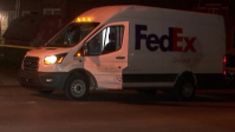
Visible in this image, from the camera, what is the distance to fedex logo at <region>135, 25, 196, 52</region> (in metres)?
17.9

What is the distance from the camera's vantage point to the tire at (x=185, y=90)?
1917 cm

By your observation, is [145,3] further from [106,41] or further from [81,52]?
[81,52]

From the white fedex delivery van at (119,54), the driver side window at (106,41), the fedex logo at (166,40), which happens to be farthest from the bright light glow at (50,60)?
the fedex logo at (166,40)

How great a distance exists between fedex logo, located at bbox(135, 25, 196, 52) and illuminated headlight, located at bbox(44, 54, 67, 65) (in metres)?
2.14

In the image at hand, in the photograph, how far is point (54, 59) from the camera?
17.0 meters

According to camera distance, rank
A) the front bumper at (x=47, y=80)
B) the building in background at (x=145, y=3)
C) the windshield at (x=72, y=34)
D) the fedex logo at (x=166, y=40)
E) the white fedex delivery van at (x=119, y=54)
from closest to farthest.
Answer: the front bumper at (x=47, y=80) → the white fedex delivery van at (x=119, y=54) → the windshield at (x=72, y=34) → the fedex logo at (x=166, y=40) → the building in background at (x=145, y=3)

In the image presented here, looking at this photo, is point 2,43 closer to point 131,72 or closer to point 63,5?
point 63,5

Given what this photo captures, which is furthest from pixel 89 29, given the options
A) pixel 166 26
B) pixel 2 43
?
pixel 2 43

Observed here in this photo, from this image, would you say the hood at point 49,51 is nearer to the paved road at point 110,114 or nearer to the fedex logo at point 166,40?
the paved road at point 110,114

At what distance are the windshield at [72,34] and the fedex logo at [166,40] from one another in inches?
49.6

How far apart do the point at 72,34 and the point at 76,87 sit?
5.10 feet

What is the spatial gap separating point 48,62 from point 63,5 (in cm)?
1773

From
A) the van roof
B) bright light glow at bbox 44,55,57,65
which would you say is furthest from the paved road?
the van roof

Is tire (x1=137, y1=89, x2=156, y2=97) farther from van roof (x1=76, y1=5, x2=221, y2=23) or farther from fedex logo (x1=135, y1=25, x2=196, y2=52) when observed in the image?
van roof (x1=76, y1=5, x2=221, y2=23)
